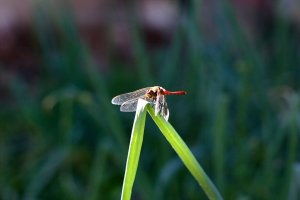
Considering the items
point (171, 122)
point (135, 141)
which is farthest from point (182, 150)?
point (171, 122)

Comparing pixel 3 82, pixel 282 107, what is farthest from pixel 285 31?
pixel 3 82

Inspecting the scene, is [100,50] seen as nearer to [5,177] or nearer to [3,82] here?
[3,82]

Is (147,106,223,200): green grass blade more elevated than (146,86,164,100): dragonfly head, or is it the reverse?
(146,86,164,100): dragonfly head

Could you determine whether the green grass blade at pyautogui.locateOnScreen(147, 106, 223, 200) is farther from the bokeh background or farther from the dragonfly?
the bokeh background

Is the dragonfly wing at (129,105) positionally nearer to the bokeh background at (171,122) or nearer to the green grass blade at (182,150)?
the green grass blade at (182,150)

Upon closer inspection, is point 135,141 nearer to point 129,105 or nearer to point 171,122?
point 129,105

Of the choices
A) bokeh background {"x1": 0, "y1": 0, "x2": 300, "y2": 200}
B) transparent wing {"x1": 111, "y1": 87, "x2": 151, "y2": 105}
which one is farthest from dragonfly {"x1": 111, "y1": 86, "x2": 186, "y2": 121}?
bokeh background {"x1": 0, "y1": 0, "x2": 300, "y2": 200}
